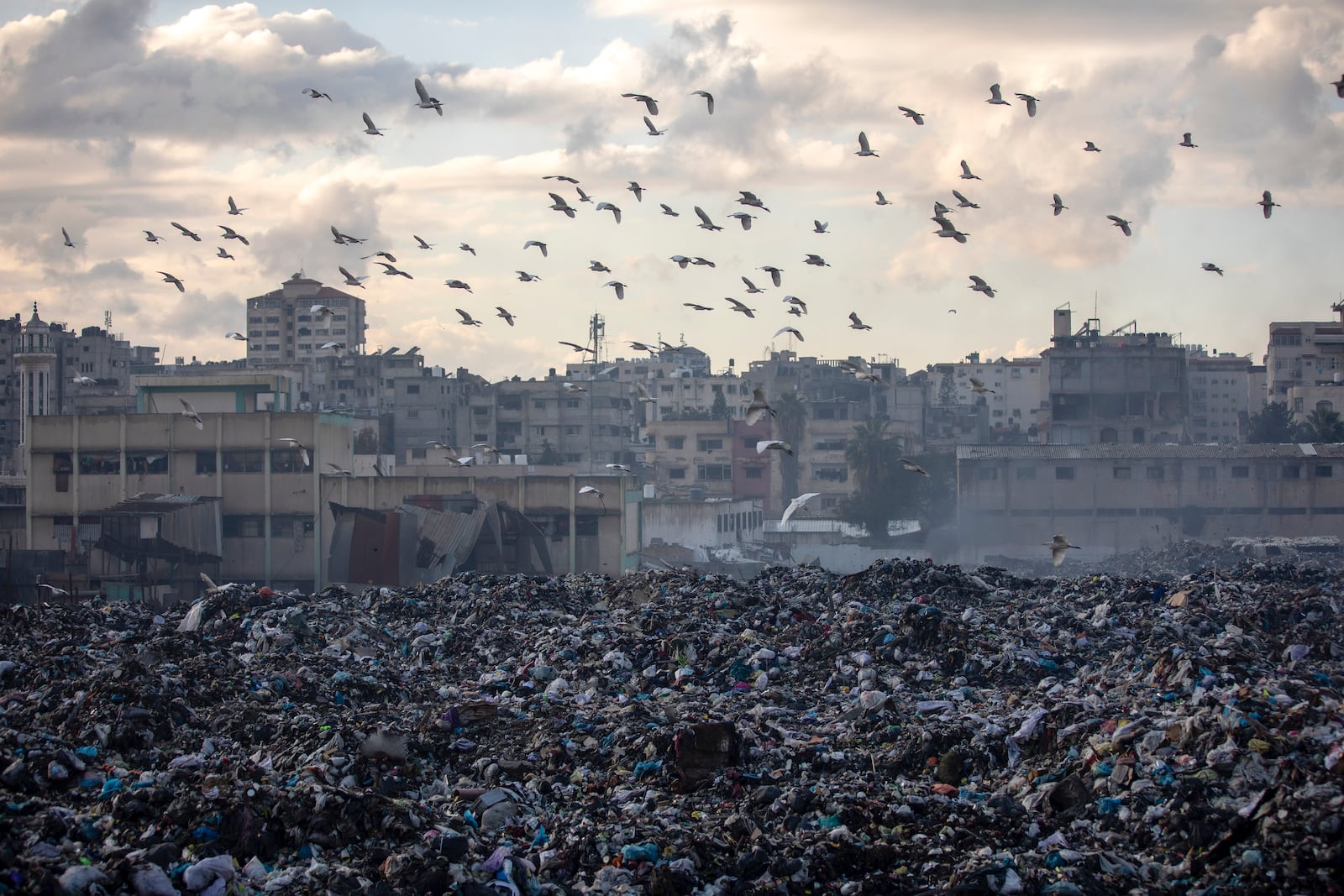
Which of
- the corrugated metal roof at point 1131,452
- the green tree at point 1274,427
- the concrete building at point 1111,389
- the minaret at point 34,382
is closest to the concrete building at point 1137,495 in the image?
the corrugated metal roof at point 1131,452

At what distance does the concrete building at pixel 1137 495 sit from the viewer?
3466 centimetres

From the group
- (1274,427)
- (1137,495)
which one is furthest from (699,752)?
(1274,427)

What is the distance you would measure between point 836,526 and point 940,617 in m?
27.0

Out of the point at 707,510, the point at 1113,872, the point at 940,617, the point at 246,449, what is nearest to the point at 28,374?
the point at 246,449

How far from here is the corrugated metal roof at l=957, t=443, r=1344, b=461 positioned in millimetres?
34750

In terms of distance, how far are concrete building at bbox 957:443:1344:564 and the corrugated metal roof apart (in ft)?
0.08

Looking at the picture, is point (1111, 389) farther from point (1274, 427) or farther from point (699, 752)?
point (699, 752)

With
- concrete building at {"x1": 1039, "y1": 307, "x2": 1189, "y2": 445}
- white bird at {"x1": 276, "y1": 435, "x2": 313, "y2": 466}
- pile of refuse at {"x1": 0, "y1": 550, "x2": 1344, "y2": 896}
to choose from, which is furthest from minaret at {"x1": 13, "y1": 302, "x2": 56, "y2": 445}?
concrete building at {"x1": 1039, "y1": 307, "x2": 1189, "y2": 445}

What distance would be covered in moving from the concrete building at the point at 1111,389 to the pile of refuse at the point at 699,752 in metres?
29.2

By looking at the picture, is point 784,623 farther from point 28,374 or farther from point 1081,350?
point 28,374

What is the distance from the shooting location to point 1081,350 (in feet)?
139

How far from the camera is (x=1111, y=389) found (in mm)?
42219

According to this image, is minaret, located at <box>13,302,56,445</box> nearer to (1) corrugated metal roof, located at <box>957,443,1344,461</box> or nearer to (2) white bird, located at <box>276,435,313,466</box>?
(2) white bird, located at <box>276,435,313,466</box>

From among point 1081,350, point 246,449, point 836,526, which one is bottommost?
point 836,526
